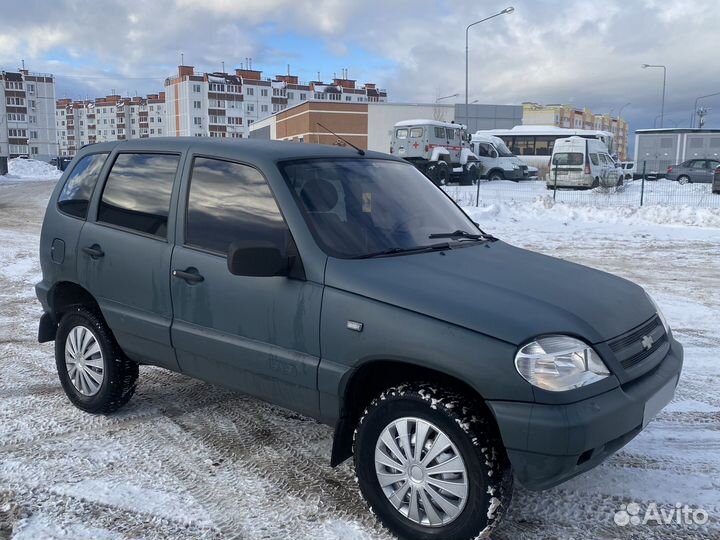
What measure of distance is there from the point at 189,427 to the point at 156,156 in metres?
1.82

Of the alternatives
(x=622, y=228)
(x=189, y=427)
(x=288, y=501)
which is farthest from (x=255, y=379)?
(x=622, y=228)

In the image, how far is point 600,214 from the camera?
57.0ft

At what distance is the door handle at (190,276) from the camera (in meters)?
3.62

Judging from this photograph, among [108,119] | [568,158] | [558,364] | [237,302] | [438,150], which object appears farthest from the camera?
[108,119]

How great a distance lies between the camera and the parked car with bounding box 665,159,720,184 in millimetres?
33500

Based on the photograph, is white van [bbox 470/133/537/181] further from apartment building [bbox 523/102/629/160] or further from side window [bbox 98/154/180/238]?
apartment building [bbox 523/102/629/160]

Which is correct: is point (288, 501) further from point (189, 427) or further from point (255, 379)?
point (189, 427)

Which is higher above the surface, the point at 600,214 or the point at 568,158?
the point at 568,158

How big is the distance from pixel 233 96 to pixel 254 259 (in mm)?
117004

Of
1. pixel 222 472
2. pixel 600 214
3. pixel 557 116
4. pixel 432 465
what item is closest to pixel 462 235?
pixel 432 465

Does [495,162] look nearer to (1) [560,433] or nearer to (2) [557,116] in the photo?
(1) [560,433]

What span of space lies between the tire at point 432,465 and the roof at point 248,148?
155 cm

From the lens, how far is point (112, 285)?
413cm

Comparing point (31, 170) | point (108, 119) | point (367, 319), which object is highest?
point (108, 119)
